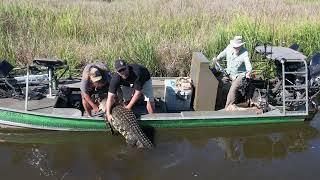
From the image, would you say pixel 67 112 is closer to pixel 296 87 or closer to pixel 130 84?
pixel 130 84

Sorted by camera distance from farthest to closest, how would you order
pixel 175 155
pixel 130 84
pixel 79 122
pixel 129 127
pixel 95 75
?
pixel 130 84
pixel 79 122
pixel 95 75
pixel 129 127
pixel 175 155

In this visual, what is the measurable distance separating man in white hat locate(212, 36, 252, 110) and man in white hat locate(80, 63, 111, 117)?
238cm

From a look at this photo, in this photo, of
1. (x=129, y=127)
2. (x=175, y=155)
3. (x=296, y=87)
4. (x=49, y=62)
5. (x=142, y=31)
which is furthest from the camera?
(x=142, y=31)

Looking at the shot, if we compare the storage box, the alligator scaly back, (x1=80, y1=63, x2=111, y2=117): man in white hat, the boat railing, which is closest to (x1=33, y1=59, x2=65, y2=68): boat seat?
(x1=80, y1=63, x2=111, y2=117): man in white hat

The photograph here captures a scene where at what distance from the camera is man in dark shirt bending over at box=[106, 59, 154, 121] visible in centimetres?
836

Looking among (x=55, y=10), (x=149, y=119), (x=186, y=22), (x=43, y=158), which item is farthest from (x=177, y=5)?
(x=43, y=158)

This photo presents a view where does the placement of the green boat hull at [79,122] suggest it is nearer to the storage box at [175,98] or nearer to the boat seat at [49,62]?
the storage box at [175,98]

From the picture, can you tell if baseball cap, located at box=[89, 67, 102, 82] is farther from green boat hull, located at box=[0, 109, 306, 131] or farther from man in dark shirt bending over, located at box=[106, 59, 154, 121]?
green boat hull, located at box=[0, 109, 306, 131]

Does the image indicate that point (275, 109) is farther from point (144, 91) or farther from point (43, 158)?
point (43, 158)

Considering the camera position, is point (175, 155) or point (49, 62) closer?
point (175, 155)

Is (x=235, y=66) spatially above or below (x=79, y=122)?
above

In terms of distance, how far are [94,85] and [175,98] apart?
1741 millimetres

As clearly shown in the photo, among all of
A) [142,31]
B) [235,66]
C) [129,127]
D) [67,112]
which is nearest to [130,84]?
[129,127]

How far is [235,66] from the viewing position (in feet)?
31.7
